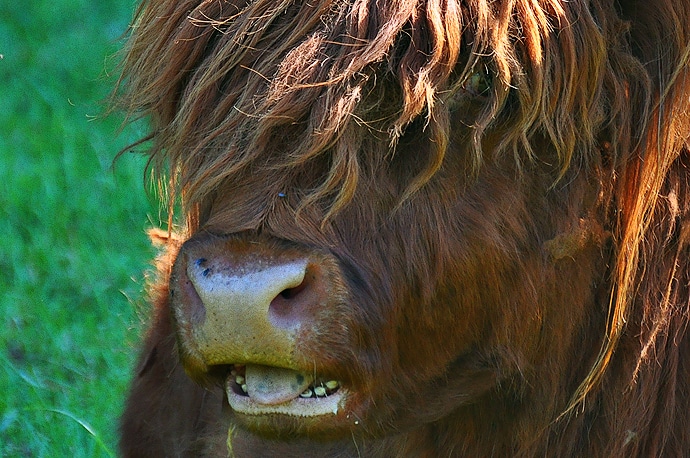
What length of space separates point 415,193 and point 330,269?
0.84 feet

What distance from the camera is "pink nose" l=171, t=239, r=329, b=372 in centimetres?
203

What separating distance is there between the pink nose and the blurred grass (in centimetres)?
101

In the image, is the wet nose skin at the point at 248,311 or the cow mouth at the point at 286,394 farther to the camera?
the cow mouth at the point at 286,394

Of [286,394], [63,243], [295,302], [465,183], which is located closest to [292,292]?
[295,302]

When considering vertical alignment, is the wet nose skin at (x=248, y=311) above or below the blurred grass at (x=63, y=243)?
above

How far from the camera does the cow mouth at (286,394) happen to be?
2.18 metres

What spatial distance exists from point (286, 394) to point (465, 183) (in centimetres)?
57

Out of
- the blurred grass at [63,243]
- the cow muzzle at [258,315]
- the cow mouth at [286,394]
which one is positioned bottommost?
the blurred grass at [63,243]

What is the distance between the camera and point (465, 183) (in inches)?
89.4

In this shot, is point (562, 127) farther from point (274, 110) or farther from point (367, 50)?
point (274, 110)

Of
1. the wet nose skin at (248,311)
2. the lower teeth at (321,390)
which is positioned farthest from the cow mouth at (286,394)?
the wet nose skin at (248,311)

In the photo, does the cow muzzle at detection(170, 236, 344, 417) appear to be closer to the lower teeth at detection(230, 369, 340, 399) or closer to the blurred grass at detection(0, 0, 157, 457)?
the lower teeth at detection(230, 369, 340, 399)

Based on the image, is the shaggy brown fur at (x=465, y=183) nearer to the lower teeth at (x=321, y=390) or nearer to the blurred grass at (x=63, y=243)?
the lower teeth at (x=321, y=390)

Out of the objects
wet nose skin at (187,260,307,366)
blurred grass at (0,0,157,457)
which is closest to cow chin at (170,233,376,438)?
wet nose skin at (187,260,307,366)
